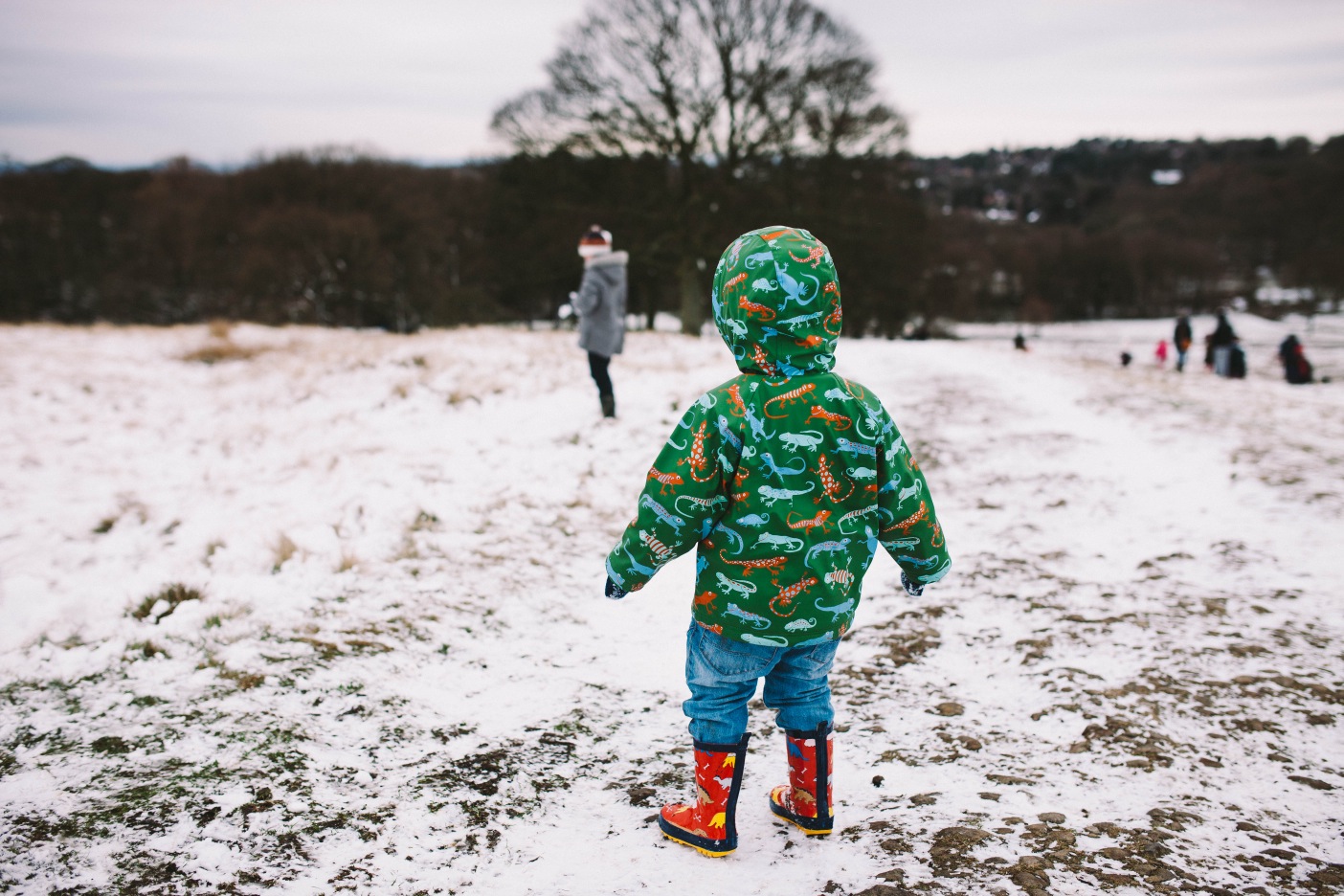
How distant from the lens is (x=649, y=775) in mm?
3082

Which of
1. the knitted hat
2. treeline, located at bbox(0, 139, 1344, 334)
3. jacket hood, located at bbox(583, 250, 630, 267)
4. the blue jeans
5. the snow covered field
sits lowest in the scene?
the snow covered field

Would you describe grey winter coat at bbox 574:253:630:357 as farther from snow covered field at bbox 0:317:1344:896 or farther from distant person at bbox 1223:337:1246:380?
distant person at bbox 1223:337:1246:380

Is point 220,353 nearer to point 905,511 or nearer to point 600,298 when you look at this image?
point 600,298

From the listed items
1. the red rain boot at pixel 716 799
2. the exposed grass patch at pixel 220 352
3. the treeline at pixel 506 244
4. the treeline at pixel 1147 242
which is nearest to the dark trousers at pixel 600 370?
the red rain boot at pixel 716 799

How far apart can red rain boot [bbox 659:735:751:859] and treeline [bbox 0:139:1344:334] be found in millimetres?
19576

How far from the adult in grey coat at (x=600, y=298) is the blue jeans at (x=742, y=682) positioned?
18.6 ft

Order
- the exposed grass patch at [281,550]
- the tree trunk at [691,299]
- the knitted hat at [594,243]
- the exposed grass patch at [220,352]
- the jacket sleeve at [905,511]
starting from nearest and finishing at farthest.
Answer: the jacket sleeve at [905,511]
the exposed grass patch at [281,550]
the knitted hat at [594,243]
the exposed grass patch at [220,352]
the tree trunk at [691,299]

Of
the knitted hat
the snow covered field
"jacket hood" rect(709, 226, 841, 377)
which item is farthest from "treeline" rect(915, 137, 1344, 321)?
"jacket hood" rect(709, 226, 841, 377)

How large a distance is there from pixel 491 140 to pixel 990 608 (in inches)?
886

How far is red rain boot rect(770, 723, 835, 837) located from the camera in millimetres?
2547

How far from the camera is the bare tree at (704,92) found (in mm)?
20047

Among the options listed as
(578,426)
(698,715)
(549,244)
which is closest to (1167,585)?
(698,715)

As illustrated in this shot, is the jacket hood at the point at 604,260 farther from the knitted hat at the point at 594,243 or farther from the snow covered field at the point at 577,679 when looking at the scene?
the snow covered field at the point at 577,679

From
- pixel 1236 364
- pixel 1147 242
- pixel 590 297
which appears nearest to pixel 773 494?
pixel 590 297
